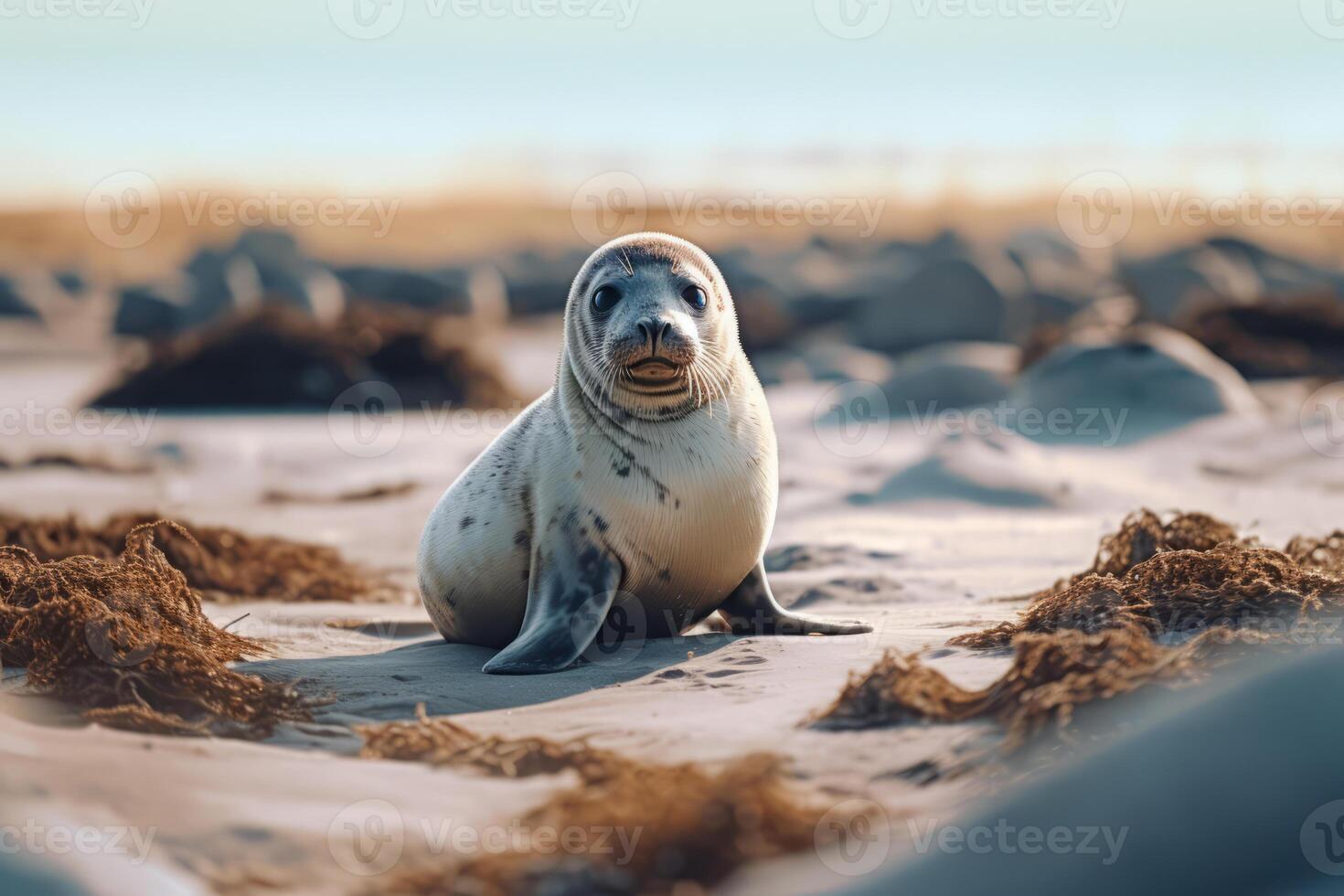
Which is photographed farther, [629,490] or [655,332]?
[629,490]

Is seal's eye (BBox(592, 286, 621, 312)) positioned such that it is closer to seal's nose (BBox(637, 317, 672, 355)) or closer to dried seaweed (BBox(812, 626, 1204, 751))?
seal's nose (BBox(637, 317, 672, 355))

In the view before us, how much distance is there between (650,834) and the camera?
259 cm

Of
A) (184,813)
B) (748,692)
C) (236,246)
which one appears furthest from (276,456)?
(236,246)

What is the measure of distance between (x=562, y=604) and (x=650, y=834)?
188 cm

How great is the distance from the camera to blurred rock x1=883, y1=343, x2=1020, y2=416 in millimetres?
12594

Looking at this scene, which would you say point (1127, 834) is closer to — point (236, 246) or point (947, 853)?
point (947, 853)

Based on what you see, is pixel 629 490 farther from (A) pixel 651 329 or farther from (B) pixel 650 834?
(B) pixel 650 834

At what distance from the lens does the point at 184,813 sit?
2676mm

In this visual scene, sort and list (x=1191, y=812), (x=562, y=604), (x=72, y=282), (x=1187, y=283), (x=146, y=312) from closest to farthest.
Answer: (x=1191, y=812) → (x=562, y=604) → (x=1187, y=283) → (x=146, y=312) → (x=72, y=282)

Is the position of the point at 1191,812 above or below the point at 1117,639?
below

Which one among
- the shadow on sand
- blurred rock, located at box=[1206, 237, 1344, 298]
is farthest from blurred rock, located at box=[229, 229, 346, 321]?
the shadow on sand

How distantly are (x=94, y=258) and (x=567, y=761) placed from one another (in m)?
39.5

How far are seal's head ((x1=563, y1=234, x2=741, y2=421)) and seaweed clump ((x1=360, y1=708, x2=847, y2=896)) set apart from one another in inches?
65.7

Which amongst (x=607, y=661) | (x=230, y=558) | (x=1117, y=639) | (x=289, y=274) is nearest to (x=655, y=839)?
(x=1117, y=639)
